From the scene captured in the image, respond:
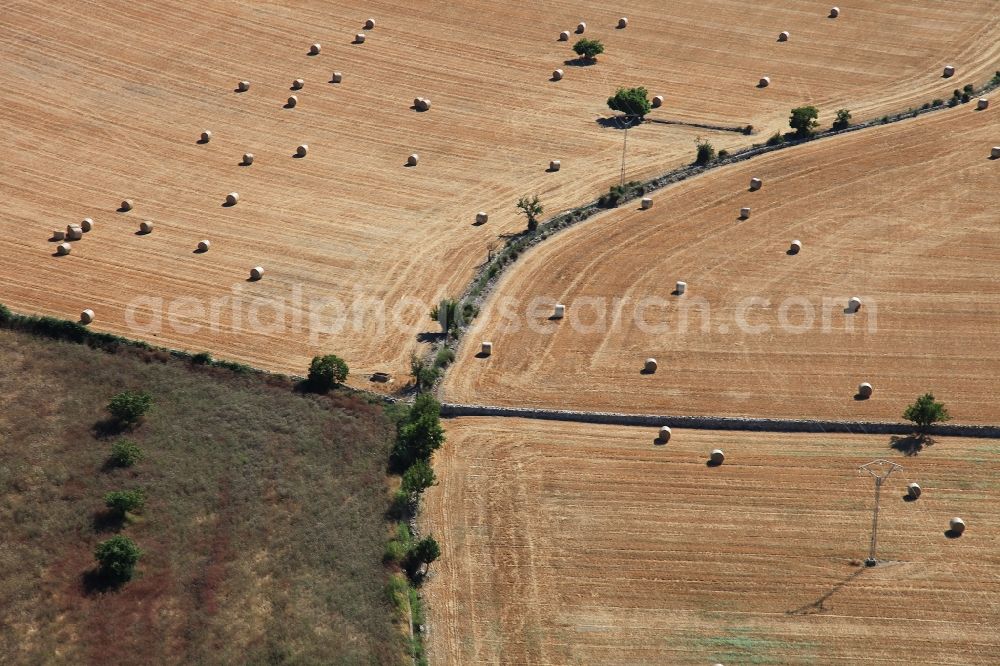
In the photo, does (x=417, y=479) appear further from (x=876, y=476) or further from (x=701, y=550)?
(x=876, y=476)

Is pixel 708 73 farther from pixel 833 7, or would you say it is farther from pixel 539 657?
pixel 539 657

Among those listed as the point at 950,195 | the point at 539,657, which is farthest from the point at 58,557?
the point at 950,195

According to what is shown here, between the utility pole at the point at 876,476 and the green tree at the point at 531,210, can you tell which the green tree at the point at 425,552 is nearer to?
the utility pole at the point at 876,476

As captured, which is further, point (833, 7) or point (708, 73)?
point (833, 7)

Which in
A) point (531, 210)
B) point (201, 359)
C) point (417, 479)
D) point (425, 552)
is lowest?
point (425, 552)

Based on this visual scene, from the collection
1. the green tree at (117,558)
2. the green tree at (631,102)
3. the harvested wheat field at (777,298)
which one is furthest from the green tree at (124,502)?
the green tree at (631,102)

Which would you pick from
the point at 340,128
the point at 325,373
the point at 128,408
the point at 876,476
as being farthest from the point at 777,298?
the point at 128,408
